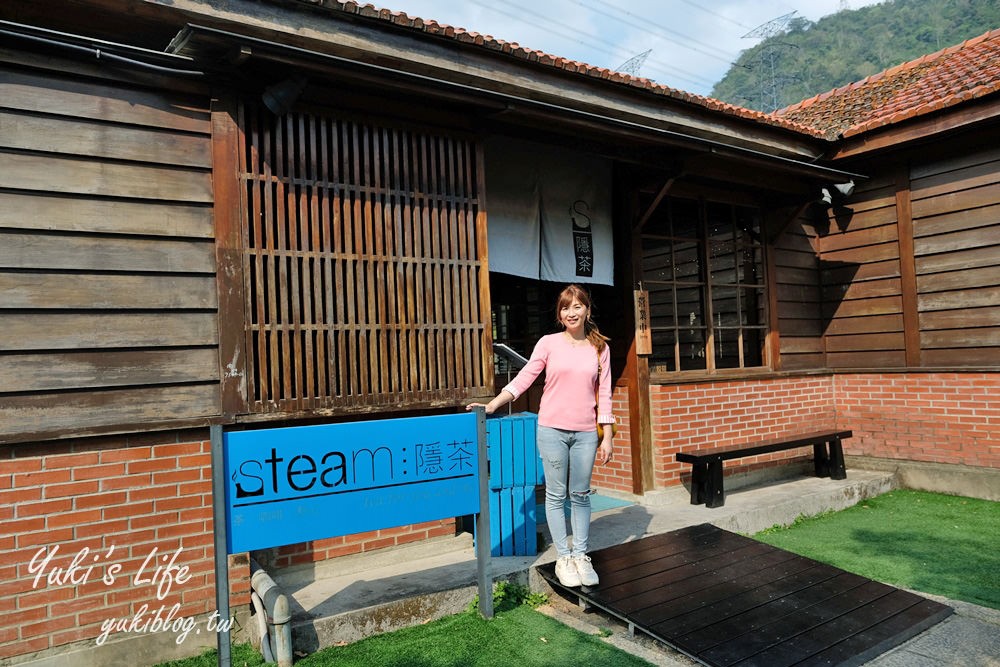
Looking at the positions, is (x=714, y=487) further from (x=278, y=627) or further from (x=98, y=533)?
(x=98, y=533)

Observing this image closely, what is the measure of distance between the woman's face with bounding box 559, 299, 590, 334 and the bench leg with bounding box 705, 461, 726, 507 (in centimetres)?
319

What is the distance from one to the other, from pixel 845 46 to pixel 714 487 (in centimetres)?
8185

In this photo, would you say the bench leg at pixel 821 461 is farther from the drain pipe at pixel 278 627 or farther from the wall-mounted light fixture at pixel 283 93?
the wall-mounted light fixture at pixel 283 93

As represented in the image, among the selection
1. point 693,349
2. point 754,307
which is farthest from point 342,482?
point 754,307

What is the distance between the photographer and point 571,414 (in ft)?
13.4

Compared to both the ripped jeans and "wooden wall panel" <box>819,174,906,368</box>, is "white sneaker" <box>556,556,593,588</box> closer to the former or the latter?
the ripped jeans

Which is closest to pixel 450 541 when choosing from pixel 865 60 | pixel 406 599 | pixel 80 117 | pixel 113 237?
pixel 406 599

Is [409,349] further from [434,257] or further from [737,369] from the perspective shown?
[737,369]

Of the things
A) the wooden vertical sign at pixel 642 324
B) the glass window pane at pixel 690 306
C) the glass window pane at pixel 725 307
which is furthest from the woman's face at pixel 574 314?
the glass window pane at pixel 725 307

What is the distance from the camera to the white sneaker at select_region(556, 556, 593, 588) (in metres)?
4.21

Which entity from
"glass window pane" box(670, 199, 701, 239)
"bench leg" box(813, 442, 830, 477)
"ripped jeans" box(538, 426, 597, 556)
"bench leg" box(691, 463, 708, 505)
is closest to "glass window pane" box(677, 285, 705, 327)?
"glass window pane" box(670, 199, 701, 239)

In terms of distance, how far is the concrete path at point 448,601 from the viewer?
3572mm

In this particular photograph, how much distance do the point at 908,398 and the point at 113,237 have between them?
28.3 feet

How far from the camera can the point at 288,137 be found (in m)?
4.36
